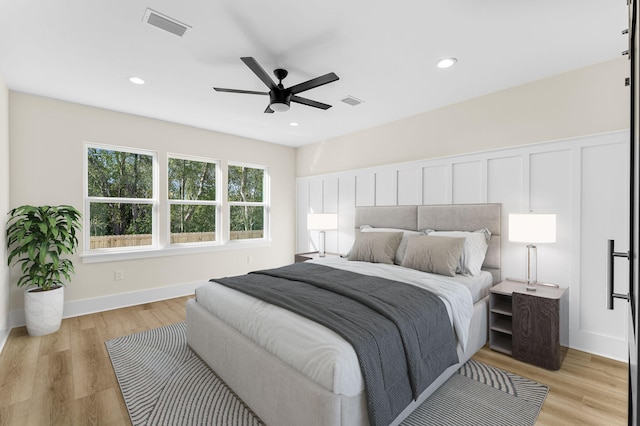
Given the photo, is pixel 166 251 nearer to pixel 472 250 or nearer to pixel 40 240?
pixel 40 240

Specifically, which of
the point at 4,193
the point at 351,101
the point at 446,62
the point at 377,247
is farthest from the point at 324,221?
the point at 4,193

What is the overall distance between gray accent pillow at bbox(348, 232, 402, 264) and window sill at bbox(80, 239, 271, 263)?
2270 mm

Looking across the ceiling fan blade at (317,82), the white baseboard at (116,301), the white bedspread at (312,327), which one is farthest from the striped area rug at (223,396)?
the ceiling fan blade at (317,82)

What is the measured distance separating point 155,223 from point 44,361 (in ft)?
6.85

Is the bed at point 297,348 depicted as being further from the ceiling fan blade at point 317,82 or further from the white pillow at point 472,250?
the ceiling fan blade at point 317,82

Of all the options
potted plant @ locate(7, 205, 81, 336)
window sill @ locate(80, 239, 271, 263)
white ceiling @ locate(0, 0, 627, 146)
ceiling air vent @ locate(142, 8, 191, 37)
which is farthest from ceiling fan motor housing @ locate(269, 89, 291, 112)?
window sill @ locate(80, 239, 271, 263)

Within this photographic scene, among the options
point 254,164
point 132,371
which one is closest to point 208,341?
point 132,371

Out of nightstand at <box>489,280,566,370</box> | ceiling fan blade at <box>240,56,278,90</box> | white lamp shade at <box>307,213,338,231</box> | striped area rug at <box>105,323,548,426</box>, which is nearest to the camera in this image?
striped area rug at <box>105,323,548,426</box>

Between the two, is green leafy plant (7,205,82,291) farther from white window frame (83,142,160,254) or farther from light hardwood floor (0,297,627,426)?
light hardwood floor (0,297,627,426)

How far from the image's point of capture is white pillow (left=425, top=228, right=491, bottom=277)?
9.68 ft

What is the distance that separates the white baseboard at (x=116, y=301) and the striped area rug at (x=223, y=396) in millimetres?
1461

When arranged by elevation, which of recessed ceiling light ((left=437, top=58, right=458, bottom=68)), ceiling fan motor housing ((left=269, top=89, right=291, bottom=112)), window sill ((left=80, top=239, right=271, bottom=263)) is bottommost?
window sill ((left=80, top=239, right=271, bottom=263))

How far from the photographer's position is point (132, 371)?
243cm

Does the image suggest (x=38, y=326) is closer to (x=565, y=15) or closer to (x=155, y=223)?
(x=155, y=223)
